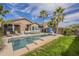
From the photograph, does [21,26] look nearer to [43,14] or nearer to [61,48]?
[43,14]

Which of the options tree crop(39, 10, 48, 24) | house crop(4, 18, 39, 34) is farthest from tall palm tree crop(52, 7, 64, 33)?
house crop(4, 18, 39, 34)

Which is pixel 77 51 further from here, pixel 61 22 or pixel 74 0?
pixel 74 0

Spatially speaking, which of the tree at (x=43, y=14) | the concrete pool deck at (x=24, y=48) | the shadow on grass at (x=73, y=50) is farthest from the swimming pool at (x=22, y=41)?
the shadow on grass at (x=73, y=50)

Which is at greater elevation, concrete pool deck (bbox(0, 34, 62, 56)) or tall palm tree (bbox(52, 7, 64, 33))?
tall palm tree (bbox(52, 7, 64, 33))

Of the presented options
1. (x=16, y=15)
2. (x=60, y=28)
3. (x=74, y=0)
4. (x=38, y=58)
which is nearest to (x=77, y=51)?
(x=60, y=28)

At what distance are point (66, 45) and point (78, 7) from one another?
1.63 ft

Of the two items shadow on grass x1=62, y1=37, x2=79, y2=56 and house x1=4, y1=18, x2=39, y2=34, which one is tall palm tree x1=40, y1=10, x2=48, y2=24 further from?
shadow on grass x1=62, y1=37, x2=79, y2=56

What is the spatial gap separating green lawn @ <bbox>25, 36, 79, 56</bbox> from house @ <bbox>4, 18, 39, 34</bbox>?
282mm

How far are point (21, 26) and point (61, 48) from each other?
0.57 meters

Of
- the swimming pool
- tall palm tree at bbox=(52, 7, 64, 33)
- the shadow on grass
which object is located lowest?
the shadow on grass

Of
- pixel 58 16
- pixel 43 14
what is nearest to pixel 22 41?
pixel 43 14

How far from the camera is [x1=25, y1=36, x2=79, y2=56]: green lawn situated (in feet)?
6.70

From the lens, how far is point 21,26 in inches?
82.4

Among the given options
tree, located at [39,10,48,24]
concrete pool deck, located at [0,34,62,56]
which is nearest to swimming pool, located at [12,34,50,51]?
concrete pool deck, located at [0,34,62,56]
